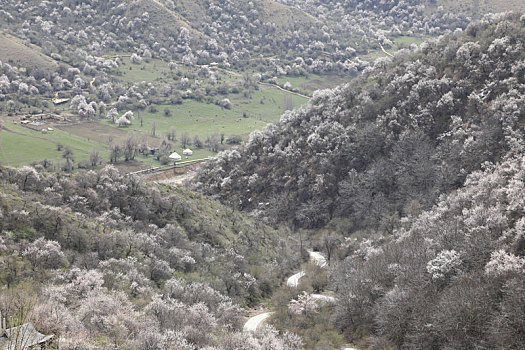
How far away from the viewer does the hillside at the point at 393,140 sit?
239 ft

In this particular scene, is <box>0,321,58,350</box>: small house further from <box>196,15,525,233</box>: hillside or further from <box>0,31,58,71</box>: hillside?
<box>0,31,58,71</box>: hillside

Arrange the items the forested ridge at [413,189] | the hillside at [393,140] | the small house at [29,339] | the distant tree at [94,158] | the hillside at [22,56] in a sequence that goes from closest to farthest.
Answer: the small house at [29,339] → the forested ridge at [413,189] → the hillside at [393,140] → the distant tree at [94,158] → the hillside at [22,56]

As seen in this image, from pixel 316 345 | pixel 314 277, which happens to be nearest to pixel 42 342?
pixel 316 345

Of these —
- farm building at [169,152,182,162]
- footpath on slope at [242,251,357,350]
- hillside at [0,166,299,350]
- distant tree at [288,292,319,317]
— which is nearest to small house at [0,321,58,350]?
hillside at [0,166,299,350]

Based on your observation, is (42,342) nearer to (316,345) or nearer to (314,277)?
(316,345)

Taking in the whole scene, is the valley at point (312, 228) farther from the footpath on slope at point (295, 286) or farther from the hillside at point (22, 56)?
the hillside at point (22, 56)

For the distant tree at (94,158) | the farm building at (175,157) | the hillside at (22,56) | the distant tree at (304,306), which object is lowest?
the farm building at (175,157)

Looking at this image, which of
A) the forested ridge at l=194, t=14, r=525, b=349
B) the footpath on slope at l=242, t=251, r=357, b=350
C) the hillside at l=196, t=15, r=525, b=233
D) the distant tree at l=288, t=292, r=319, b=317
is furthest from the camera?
the hillside at l=196, t=15, r=525, b=233

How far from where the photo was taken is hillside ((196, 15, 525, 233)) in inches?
2872

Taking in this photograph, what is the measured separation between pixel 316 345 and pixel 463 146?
4549 centimetres

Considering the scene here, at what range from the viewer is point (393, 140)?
83.8 metres

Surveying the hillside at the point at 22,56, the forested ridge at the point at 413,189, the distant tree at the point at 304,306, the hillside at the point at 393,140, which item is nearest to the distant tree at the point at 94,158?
the forested ridge at the point at 413,189

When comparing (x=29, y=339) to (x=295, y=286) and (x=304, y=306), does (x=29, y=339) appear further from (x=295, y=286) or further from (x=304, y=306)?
(x=295, y=286)

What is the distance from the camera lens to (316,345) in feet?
131
